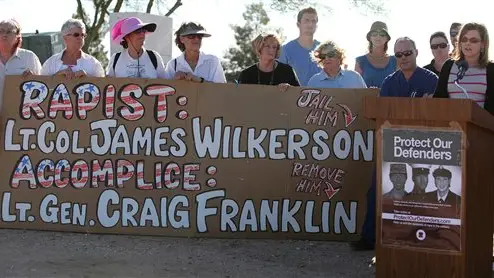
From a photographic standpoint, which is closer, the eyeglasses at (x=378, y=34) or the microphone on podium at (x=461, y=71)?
the microphone on podium at (x=461, y=71)

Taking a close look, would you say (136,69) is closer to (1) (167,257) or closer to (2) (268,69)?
(2) (268,69)

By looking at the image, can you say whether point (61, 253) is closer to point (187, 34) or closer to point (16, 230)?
point (16, 230)

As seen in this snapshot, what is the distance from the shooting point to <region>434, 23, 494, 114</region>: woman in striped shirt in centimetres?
638

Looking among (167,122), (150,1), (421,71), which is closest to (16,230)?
(167,122)

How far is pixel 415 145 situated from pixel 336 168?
221 cm

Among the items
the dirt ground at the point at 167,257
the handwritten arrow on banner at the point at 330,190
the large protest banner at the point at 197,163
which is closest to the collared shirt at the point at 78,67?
the large protest banner at the point at 197,163

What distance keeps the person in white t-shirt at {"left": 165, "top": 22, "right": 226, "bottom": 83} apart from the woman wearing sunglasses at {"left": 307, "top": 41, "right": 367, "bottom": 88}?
3.03 feet

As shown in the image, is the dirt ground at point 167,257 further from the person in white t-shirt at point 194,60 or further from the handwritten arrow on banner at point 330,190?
the person in white t-shirt at point 194,60

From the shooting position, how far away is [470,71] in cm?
648

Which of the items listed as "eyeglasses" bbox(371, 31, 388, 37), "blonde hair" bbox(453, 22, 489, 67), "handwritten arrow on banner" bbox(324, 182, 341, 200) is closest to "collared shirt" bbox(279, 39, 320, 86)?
"eyeglasses" bbox(371, 31, 388, 37)

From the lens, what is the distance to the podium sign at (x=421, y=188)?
18.3ft

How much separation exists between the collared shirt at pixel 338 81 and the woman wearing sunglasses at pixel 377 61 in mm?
865

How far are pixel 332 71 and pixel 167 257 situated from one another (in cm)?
241

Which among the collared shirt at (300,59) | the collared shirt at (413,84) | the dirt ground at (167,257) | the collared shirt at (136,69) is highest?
the collared shirt at (300,59)
